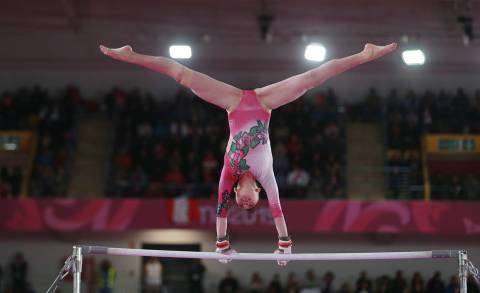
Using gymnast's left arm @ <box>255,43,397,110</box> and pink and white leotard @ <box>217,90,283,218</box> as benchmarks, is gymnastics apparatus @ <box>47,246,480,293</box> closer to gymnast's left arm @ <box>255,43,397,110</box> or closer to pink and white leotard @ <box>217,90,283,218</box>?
pink and white leotard @ <box>217,90,283,218</box>

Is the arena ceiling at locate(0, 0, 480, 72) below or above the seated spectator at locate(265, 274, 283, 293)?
above

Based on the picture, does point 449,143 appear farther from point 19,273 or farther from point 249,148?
point 249,148

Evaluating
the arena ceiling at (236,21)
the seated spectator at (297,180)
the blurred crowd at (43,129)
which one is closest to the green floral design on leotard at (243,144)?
the seated spectator at (297,180)

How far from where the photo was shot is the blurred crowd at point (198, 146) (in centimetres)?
1766

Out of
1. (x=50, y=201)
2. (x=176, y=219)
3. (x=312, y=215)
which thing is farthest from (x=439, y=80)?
(x=50, y=201)

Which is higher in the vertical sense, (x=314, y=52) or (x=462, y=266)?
(x=314, y=52)

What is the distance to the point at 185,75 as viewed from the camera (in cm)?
802

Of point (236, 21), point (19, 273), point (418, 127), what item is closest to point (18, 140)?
point (19, 273)

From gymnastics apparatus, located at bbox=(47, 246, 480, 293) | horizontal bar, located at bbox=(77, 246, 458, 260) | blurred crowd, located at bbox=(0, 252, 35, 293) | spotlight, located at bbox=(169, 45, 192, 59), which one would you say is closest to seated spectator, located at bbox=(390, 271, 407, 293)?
spotlight, located at bbox=(169, 45, 192, 59)

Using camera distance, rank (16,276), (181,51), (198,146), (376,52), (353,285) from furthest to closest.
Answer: (198,146)
(353,285)
(16,276)
(181,51)
(376,52)

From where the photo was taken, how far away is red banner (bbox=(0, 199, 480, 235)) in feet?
56.0

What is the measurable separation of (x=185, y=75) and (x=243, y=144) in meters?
0.93

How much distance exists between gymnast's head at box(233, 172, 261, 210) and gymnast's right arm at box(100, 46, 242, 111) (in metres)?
0.77

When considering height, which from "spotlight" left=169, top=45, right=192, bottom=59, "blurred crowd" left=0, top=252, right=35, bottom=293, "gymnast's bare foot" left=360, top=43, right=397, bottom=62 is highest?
"spotlight" left=169, top=45, right=192, bottom=59
